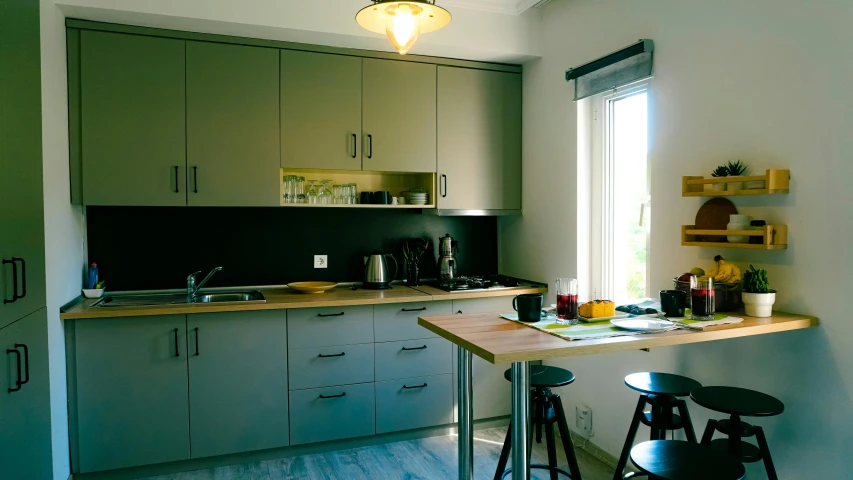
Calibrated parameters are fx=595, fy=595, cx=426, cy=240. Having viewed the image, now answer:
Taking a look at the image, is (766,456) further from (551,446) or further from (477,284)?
(477,284)

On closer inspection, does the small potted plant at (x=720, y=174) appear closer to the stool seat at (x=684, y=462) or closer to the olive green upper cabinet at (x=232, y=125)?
the stool seat at (x=684, y=462)

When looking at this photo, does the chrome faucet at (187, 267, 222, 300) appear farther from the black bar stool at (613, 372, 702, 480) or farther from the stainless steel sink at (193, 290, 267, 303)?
the black bar stool at (613, 372, 702, 480)

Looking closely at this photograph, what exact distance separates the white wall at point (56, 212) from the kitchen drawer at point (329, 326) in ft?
3.55

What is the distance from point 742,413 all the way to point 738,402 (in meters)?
0.10

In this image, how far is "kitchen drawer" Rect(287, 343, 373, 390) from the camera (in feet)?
10.7

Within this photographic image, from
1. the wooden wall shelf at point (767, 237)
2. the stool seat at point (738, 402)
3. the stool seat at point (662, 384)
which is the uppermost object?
the wooden wall shelf at point (767, 237)

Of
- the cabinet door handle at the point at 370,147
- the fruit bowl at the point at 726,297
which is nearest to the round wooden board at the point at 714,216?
the fruit bowl at the point at 726,297

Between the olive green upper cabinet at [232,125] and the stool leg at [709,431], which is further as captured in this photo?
the olive green upper cabinet at [232,125]

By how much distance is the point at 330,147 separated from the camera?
11.6 feet

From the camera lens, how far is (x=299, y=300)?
3268 mm

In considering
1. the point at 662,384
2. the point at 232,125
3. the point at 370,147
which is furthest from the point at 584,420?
the point at 232,125

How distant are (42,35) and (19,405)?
1603 mm

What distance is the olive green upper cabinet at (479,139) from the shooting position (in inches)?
150

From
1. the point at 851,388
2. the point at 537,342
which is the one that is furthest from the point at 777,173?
the point at 537,342
